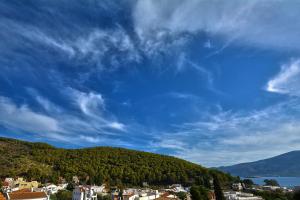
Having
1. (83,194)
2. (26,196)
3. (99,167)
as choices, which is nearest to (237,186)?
(99,167)

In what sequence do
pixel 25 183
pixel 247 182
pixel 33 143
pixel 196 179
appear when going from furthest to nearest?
pixel 33 143
pixel 247 182
pixel 196 179
pixel 25 183

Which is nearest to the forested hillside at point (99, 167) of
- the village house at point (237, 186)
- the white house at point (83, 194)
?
the village house at point (237, 186)

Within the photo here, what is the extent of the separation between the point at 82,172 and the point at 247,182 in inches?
2592

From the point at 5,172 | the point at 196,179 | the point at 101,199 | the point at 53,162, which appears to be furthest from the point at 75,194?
the point at 53,162

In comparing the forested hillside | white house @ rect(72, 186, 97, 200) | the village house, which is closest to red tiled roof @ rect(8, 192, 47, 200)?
white house @ rect(72, 186, 97, 200)

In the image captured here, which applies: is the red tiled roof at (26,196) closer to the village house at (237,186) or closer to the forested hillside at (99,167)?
the forested hillside at (99,167)

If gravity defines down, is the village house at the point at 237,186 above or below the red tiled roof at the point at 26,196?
above

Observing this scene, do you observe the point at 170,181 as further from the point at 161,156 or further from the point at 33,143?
the point at 33,143

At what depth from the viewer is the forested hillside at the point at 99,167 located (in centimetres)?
10900

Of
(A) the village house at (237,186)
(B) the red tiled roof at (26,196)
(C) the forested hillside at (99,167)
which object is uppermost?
(C) the forested hillside at (99,167)

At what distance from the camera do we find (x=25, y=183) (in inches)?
3595

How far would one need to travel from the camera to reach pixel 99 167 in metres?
126

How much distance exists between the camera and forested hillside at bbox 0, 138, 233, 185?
358 feet

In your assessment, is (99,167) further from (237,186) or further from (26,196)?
(26,196)
